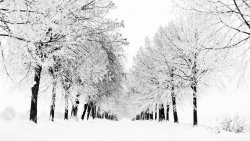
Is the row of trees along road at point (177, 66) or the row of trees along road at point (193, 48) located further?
the row of trees along road at point (177, 66)

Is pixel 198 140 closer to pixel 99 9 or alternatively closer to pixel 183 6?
pixel 183 6

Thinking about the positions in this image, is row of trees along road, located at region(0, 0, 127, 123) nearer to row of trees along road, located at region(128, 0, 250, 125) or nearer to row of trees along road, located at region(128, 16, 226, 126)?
row of trees along road, located at region(128, 0, 250, 125)

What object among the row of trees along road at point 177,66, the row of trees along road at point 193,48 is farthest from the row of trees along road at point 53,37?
the row of trees along road at point 177,66

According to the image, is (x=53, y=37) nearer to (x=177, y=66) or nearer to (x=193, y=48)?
(x=193, y=48)

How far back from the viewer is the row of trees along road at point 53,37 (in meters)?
8.02

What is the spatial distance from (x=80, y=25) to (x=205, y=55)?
579 cm

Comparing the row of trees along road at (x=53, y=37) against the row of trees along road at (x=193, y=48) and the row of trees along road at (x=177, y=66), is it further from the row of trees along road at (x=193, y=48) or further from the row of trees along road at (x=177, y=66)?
the row of trees along road at (x=177, y=66)

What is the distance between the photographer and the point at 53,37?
48.0 ft

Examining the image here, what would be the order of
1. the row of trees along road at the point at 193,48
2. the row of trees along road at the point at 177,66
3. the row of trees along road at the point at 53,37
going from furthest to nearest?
1. the row of trees along road at the point at 177,66
2. the row of trees along road at the point at 193,48
3. the row of trees along road at the point at 53,37

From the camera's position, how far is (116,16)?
57.4 ft

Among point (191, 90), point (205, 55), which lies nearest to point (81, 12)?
point (205, 55)

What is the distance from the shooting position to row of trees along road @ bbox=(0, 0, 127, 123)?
8016 millimetres

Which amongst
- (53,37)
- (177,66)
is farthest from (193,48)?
(177,66)

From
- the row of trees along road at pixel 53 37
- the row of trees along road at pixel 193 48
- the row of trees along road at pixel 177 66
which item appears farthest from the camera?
the row of trees along road at pixel 177 66
